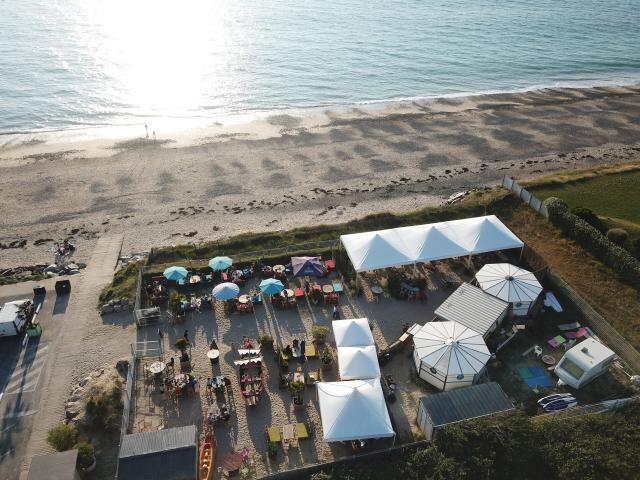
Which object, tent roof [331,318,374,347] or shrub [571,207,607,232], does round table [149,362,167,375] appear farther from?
shrub [571,207,607,232]

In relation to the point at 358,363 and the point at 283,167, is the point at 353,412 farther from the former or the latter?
the point at 283,167

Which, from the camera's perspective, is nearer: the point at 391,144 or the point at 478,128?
the point at 391,144

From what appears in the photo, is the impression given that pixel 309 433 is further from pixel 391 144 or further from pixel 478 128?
pixel 478 128

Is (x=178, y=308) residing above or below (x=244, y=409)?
above

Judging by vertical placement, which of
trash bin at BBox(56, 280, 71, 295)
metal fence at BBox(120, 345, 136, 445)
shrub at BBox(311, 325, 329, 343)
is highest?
trash bin at BBox(56, 280, 71, 295)

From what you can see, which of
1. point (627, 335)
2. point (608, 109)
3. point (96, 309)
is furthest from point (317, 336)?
point (608, 109)

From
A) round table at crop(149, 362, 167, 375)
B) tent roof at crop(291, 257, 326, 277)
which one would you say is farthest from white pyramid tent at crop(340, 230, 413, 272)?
round table at crop(149, 362, 167, 375)

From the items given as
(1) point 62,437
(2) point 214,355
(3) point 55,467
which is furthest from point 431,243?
(3) point 55,467

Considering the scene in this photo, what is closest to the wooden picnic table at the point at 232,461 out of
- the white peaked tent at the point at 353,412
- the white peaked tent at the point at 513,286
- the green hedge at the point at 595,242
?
the white peaked tent at the point at 353,412
